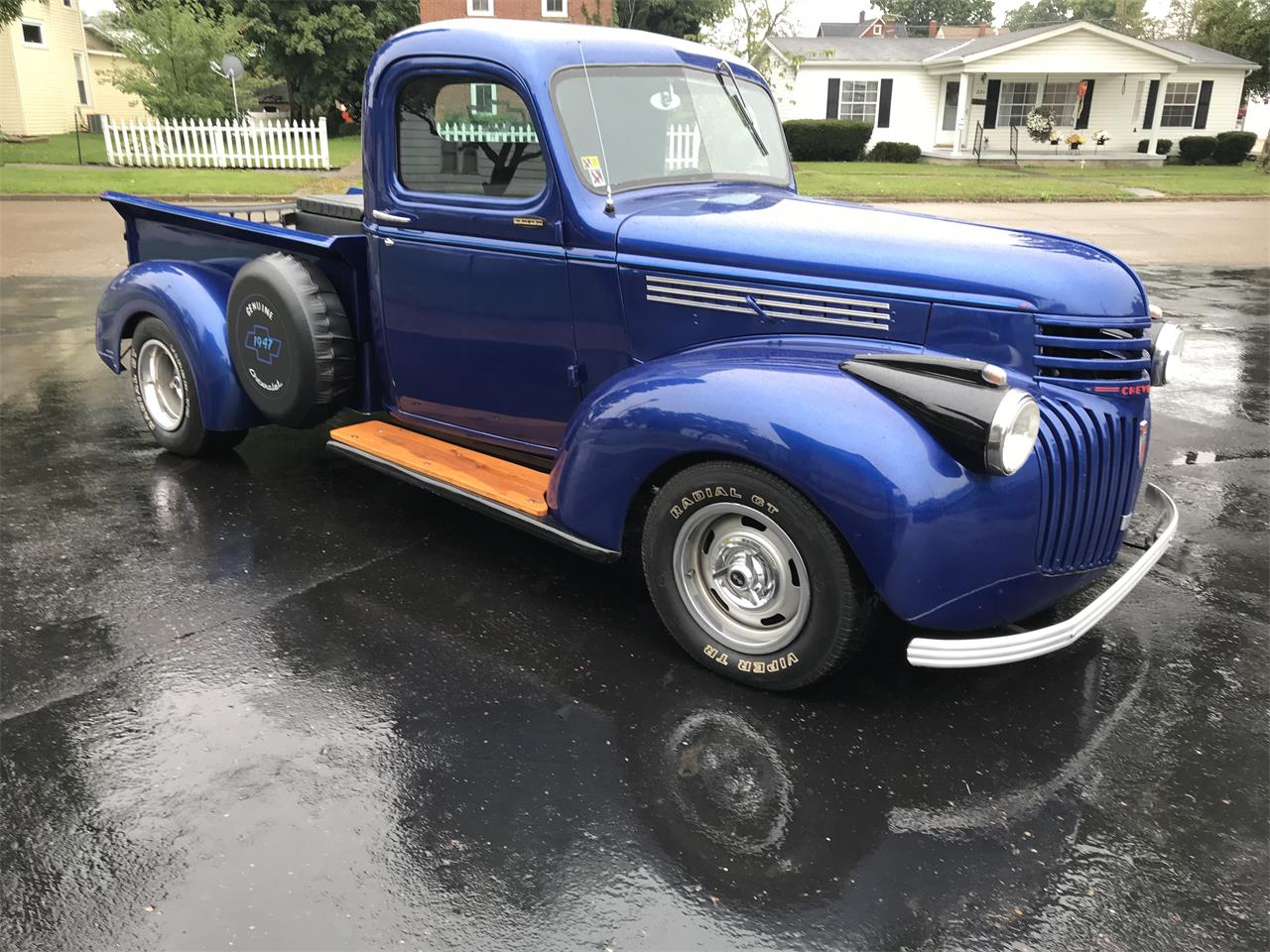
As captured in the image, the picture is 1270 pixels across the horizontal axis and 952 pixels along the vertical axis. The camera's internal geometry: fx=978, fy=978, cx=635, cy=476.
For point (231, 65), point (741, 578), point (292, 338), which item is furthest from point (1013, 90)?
point (741, 578)

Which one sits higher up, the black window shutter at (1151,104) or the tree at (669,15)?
the tree at (669,15)

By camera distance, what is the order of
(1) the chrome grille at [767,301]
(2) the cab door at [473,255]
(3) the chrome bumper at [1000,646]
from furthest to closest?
(2) the cab door at [473,255], (1) the chrome grille at [767,301], (3) the chrome bumper at [1000,646]

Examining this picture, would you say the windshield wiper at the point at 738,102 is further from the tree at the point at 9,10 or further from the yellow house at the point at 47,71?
the yellow house at the point at 47,71

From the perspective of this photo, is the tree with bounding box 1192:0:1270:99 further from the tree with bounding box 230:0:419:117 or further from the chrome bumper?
the chrome bumper

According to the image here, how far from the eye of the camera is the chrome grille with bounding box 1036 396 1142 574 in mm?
2947

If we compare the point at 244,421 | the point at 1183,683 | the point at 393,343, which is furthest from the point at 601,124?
the point at 1183,683

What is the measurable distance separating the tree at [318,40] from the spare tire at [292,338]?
3453 cm

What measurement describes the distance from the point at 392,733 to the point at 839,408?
5.65 ft

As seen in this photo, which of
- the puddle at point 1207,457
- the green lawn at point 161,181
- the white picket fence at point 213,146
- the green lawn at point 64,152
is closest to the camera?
the puddle at point 1207,457

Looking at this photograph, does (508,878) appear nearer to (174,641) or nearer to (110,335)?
(174,641)

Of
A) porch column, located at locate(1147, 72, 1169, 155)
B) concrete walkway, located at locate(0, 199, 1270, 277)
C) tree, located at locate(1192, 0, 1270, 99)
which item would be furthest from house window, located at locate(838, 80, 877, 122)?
tree, located at locate(1192, 0, 1270, 99)

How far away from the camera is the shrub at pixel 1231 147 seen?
3428cm

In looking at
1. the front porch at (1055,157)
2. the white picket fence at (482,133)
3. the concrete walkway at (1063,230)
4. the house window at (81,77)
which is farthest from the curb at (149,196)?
the house window at (81,77)

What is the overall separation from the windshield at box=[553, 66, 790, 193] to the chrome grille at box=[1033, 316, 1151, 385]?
170 centimetres
